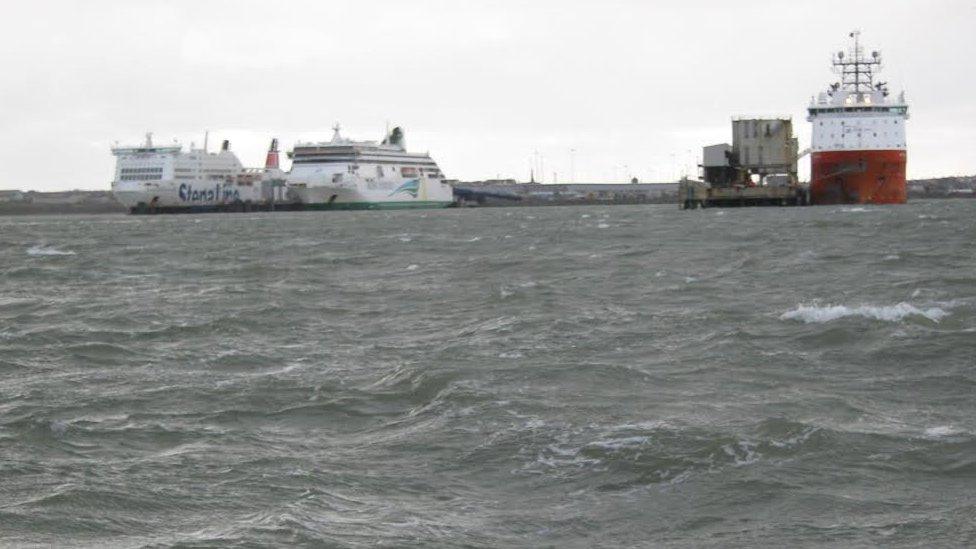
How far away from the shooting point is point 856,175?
285 feet

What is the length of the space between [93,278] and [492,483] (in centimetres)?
2564

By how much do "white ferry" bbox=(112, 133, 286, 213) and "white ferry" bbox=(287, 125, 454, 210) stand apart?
131 inches

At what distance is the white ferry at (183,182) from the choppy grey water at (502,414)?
318 ft

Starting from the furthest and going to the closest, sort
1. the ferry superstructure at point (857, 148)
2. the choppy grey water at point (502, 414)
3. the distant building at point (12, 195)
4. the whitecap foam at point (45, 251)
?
the distant building at point (12, 195) → the ferry superstructure at point (857, 148) → the whitecap foam at point (45, 251) → the choppy grey water at point (502, 414)

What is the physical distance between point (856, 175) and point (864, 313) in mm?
69155

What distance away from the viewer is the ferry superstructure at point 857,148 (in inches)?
3396

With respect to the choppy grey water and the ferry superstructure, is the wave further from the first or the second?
the ferry superstructure

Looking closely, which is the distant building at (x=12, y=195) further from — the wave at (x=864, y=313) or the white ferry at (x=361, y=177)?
the wave at (x=864, y=313)

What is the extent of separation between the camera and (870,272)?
28.8m

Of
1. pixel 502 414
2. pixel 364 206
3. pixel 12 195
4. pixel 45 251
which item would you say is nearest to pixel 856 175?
pixel 364 206

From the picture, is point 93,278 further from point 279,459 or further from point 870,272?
point 279,459

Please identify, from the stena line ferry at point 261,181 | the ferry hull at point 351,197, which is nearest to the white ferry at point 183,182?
the stena line ferry at point 261,181

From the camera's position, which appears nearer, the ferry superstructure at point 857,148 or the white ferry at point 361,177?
the ferry superstructure at point 857,148

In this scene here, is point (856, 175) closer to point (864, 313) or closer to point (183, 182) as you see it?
point (183, 182)
